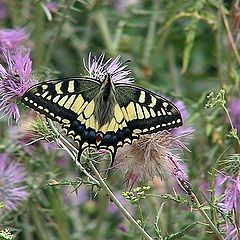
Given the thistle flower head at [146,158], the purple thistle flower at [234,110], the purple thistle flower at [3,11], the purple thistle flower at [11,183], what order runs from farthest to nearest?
the purple thistle flower at [3,11]
the purple thistle flower at [234,110]
the purple thistle flower at [11,183]
the thistle flower head at [146,158]

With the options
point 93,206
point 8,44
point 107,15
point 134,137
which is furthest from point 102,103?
point 107,15

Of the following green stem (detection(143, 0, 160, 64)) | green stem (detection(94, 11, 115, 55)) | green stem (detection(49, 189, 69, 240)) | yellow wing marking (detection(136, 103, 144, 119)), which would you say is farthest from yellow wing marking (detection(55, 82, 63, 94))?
green stem (detection(94, 11, 115, 55))

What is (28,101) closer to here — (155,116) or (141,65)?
(155,116)

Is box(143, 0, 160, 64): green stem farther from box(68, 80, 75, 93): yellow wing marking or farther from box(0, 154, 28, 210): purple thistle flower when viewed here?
box(68, 80, 75, 93): yellow wing marking

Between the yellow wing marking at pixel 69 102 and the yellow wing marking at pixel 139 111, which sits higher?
the yellow wing marking at pixel 69 102

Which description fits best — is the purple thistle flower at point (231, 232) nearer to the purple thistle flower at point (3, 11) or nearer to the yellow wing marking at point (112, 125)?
the yellow wing marking at point (112, 125)

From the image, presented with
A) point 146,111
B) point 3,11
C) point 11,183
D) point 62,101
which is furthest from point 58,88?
point 3,11

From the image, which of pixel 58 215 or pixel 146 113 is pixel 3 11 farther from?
pixel 146 113

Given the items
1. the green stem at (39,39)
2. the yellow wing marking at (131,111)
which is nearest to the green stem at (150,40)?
the green stem at (39,39)
